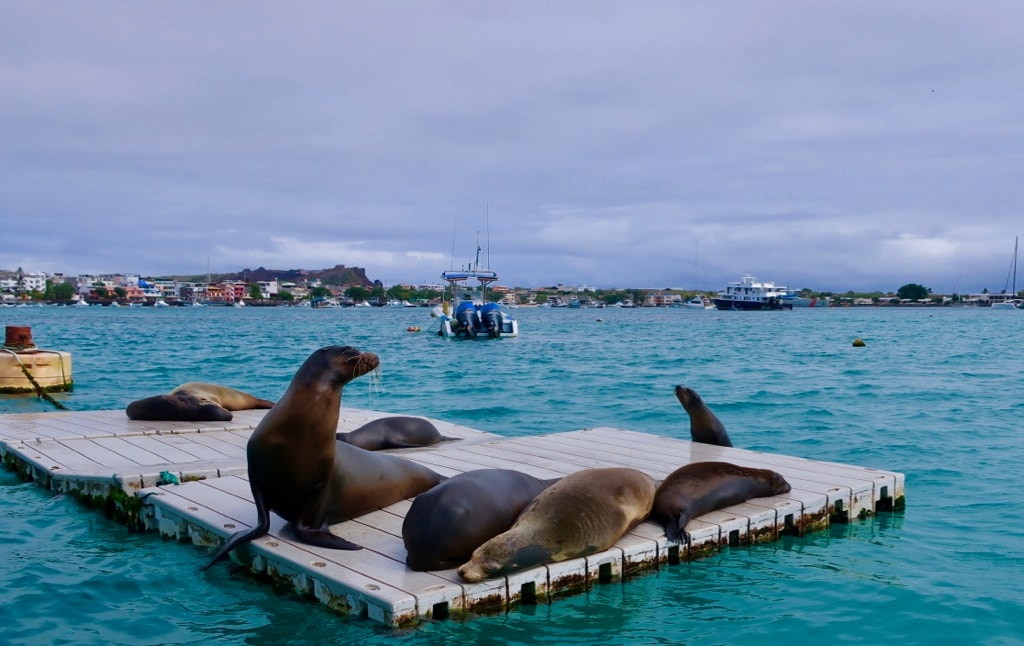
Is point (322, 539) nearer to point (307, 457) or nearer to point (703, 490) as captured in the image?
point (307, 457)

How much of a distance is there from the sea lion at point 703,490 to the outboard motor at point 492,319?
41686 mm

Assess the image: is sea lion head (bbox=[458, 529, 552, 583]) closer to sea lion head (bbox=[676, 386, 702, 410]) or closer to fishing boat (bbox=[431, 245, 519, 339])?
sea lion head (bbox=[676, 386, 702, 410])

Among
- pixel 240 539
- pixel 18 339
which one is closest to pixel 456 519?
pixel 240 539

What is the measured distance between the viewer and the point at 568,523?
5.84 metres

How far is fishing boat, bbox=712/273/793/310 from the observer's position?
123875 millimetres

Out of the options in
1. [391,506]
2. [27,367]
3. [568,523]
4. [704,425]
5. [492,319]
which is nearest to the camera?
[568,523]

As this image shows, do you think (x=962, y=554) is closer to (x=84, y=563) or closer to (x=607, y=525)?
(x=607, y=525)

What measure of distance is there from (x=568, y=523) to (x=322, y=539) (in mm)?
1639

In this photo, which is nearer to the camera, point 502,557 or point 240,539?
point 502,557

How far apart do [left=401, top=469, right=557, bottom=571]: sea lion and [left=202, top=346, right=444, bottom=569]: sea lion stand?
554 millimetres

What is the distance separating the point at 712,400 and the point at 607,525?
48.3 feet

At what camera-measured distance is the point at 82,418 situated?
11953 millimetres

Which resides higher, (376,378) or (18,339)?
(376,378)

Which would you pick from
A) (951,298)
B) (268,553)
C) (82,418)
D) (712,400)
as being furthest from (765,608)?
(951,298)
